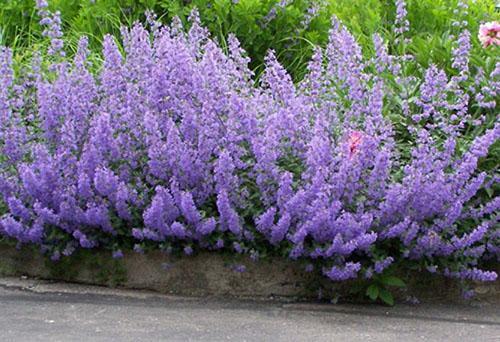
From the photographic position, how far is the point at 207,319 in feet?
14.7

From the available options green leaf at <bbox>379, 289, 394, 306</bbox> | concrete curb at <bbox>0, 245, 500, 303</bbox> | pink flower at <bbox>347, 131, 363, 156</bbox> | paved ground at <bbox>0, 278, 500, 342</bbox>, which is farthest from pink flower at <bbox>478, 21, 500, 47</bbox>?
green leaf at <bbox>379, 289, 394, 306</bbox>

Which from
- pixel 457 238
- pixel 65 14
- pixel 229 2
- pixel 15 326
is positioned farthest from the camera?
pixel 65 14

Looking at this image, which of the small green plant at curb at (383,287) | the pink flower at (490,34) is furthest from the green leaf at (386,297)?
the pink flower at (490,34)

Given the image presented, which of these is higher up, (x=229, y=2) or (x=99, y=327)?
(x=229, y=2)

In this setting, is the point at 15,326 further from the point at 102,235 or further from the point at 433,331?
the point at 433,331

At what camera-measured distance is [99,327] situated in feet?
14.2

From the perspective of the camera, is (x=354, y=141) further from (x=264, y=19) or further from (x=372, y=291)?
(x=264, y=19)

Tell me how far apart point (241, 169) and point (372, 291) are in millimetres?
860

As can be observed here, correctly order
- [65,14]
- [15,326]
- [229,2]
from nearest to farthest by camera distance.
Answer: [15,326] < [229,2] < [65,14]

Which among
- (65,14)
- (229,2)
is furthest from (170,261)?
(65,14)

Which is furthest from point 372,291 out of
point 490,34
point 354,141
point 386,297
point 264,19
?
point 264,19

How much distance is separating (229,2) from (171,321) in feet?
11.7

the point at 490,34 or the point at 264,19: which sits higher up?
the point at 264,19

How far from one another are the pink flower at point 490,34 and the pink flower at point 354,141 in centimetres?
128
